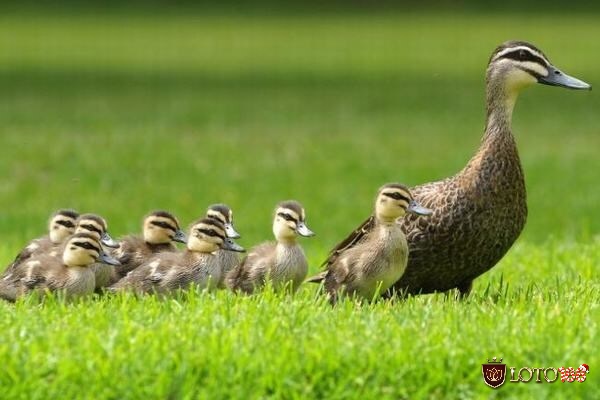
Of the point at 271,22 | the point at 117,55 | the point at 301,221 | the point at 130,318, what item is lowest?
the point at 130,318

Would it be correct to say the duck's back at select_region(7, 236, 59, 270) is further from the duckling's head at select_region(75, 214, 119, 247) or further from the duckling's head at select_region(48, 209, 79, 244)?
the duckling's head at select_region(75, 214, 119, 247)

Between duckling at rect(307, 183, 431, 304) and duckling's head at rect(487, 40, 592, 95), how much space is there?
1202mm

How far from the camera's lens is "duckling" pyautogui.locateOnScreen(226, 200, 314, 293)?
322 inches

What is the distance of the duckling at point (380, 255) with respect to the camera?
7895mm

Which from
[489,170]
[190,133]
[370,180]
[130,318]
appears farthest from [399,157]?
[130,318]

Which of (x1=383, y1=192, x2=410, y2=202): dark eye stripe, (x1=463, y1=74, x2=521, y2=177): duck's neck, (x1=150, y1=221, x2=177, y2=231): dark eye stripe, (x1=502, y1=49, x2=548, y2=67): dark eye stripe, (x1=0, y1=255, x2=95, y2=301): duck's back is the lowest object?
(x1=0, y1=255, x2=95, y2=301): duck's back

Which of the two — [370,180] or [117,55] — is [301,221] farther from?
[117,55]

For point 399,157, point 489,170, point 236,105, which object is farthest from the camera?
point 236,105

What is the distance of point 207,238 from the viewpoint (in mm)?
8219

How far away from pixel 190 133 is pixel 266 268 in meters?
14.9

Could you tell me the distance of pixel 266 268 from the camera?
27.0ft

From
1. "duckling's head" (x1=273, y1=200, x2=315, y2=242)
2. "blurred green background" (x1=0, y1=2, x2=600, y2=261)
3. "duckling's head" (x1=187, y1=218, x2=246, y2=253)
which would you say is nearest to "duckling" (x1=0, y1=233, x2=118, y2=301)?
"duckling's head" (x1=187, y1=218, x2=246, y2=253)

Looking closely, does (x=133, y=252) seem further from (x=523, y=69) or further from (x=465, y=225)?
(x=523, y=69)

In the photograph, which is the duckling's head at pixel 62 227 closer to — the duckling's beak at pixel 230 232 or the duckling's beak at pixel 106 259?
the duckling's beak at pixel 106 259
